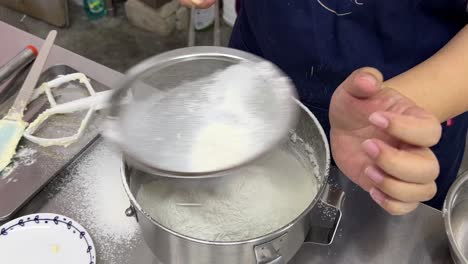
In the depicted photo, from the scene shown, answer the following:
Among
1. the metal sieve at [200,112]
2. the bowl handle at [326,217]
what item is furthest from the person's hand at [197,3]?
the bowl handle at [326,217]

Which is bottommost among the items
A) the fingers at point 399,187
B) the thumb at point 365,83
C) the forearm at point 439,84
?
the fingers at point 399,187

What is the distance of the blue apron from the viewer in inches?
25.1

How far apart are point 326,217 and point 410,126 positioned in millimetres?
158

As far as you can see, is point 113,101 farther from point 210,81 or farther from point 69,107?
point 69,107

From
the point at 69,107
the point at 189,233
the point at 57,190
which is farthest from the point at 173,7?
the point at 189,233

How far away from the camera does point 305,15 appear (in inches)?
26.4

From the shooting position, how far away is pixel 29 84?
0.74 m

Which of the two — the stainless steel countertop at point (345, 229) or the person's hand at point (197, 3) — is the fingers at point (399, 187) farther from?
the person's hand at point (197, 3)

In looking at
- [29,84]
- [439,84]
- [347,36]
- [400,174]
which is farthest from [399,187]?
[29,84]

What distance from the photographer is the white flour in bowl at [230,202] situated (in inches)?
21.3

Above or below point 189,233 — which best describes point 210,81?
above

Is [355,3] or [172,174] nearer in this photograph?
[172,174]

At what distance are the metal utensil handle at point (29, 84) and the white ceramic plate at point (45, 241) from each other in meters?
0.19

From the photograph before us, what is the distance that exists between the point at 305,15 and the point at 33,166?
433 millimetres
